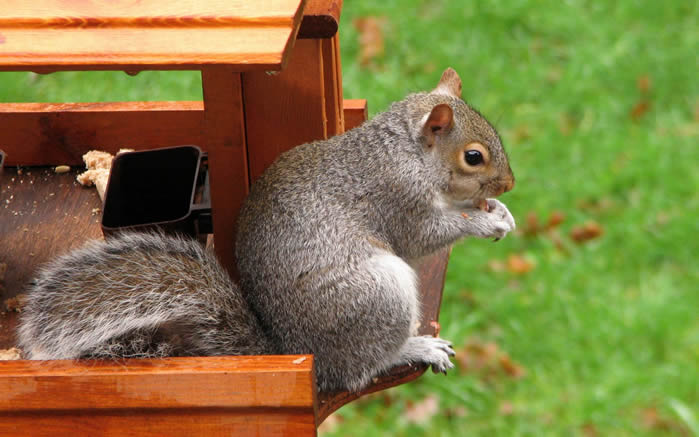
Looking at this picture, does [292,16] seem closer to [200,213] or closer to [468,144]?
[468,144]

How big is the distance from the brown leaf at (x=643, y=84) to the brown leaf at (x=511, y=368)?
1.36 m

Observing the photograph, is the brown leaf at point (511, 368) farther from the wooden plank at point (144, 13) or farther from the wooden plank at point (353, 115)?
the wooden plank at point (144, 13)

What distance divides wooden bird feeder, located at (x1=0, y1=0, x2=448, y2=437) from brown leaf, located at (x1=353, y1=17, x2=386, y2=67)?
2.07m

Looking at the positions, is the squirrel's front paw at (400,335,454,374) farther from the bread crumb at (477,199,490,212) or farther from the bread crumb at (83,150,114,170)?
the bread crumb at (83,150,114,170)

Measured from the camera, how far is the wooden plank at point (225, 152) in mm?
1628

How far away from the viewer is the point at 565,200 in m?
3.38

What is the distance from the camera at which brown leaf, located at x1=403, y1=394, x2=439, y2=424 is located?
9.01 feet

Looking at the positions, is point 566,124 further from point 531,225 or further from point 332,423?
point 332,423

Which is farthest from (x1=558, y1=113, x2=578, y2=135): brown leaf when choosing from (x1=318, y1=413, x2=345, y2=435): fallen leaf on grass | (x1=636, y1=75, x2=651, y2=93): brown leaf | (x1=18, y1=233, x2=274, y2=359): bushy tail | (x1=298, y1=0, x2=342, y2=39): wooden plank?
(x1=18, y1=233, x2=274, y2=359): bushy tail

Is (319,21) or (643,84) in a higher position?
(319,21)

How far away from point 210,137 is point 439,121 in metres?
0.37

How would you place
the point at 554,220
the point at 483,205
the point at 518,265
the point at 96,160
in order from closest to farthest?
1. the point at 483,205
2. the point at 96,160
3. the point at 518,265
4. the point at 554,220

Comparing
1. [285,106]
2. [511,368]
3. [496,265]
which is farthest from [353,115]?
[496,265]

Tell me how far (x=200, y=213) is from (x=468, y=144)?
485 mm
